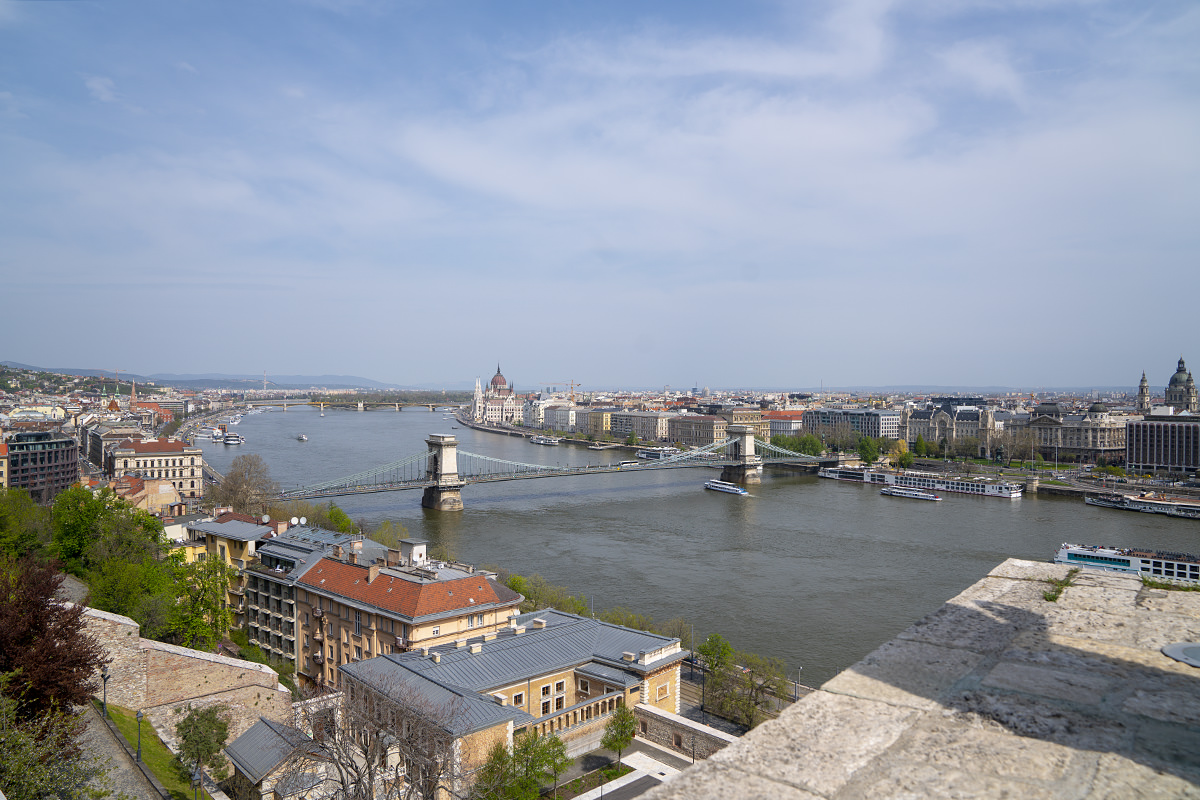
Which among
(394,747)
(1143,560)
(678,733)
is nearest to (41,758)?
(394,747)

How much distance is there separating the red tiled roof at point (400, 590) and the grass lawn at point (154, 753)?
2267 mm

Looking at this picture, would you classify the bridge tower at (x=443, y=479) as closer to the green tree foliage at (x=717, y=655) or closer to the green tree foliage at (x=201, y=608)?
the green tree foliage at (x=201, y=608)

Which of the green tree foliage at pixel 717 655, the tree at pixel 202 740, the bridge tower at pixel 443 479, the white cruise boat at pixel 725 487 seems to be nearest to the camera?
the tree at pixel 202 740

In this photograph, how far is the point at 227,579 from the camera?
30.8 feet

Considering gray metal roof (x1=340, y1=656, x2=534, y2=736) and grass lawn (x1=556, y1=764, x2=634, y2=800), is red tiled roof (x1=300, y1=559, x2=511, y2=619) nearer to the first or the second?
gray metal roof (x1=340, y1=656, x2=534, y2=736)

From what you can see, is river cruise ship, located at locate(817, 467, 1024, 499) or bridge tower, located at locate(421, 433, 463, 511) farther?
river cruise ship, located at locate(817, 467, 1024, 499)

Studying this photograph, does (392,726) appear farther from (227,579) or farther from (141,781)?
(227,579)

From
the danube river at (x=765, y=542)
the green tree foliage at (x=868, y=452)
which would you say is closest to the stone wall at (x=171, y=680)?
the danube river at (x=765, y=542)

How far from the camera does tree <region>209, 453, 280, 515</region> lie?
15.7m

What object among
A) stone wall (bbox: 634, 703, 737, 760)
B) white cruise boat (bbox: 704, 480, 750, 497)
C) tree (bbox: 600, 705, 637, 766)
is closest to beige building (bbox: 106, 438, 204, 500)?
white cruise boat (bbox: 704, 480, 750, 497)

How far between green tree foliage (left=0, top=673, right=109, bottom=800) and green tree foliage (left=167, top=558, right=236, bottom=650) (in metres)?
3.74

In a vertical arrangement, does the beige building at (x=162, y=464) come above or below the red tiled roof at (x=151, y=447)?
below

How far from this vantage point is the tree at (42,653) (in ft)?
13.8

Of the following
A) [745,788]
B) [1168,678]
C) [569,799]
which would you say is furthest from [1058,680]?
[569,799]
